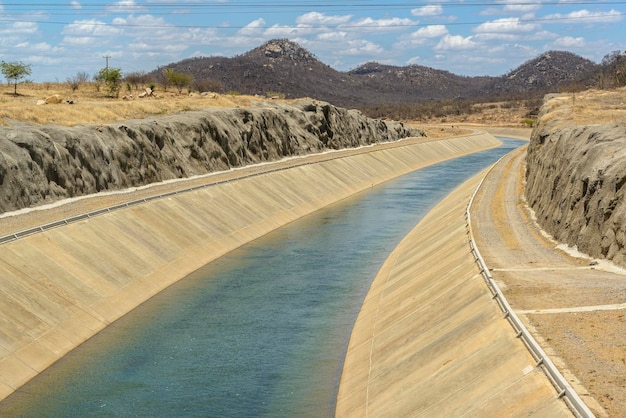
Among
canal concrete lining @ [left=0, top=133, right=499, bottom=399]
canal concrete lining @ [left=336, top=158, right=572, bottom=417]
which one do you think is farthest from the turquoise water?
canal concrete lining @ [left=336, top=158, right=572, bottom=417]

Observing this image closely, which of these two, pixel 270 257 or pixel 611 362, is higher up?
pixel 611 362

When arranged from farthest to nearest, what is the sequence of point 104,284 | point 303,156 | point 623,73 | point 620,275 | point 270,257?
point 623,73 → point 303,156 → point 270,257 → point 104,284 → point 620,275

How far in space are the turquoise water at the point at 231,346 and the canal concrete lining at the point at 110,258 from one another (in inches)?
36.7

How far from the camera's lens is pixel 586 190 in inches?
1553

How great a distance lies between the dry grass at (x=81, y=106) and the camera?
214ft

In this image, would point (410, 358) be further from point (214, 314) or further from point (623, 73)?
point (623, 73)

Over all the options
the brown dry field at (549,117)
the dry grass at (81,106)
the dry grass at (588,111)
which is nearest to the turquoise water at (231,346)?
the brown dry field at (549,117)

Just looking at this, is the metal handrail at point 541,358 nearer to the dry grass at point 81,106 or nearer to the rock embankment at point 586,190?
the rock embankment at point 586,190

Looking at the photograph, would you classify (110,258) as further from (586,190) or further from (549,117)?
(549,117)

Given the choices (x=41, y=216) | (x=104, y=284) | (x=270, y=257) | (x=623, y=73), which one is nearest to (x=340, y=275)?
(x=270, y=257)

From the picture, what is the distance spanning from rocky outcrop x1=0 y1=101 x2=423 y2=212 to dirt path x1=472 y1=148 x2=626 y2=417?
2919 centimetres

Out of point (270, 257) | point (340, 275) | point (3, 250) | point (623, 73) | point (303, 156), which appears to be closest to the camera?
point (3, 250)

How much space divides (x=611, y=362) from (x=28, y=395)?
19873 mm

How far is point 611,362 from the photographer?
67.1 feet
